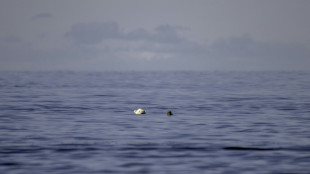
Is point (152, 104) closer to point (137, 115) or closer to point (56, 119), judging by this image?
point (137, 115)

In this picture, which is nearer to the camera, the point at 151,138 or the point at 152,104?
→ the point at 151,138

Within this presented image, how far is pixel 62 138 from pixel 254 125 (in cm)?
1167

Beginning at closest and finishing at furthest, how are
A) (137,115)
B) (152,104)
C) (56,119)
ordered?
1. (56,119)
2. (137,115)
3. (152,104)

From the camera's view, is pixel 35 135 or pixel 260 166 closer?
pixel 260 166

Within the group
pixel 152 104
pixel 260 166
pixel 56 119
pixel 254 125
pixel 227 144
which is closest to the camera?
pixel 260 166

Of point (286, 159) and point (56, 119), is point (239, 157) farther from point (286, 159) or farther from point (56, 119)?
point (56, 119)

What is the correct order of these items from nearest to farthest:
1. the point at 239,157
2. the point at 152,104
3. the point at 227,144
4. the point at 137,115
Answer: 1. the point at 239,157
2. the point at 227,144
3. the point at 137,115
4. the point at 152,104

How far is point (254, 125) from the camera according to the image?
29625mm

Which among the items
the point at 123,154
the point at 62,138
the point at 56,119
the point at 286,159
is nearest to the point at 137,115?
the point at 56,119

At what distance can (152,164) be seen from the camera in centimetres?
1847

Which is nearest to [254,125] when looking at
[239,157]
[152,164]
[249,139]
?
[249,139]

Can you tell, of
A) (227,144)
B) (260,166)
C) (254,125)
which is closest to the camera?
(260,166)

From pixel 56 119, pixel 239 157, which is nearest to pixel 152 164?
pixel 239 157

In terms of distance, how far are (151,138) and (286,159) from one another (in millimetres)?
7404
